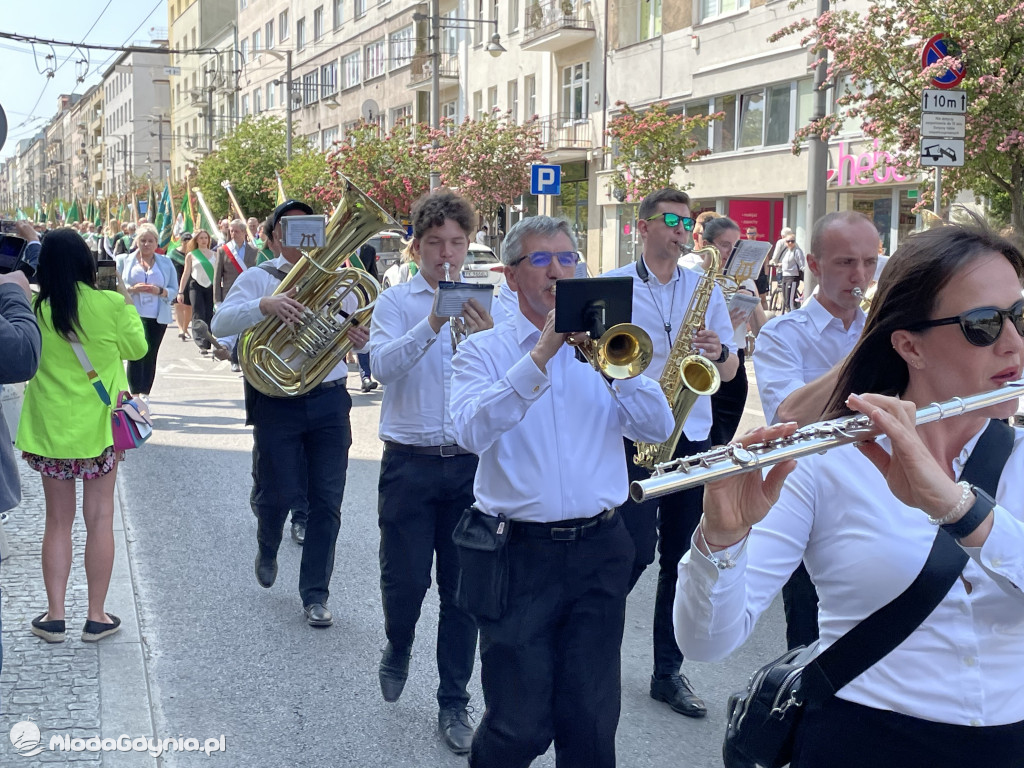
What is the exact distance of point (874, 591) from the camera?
6.76ft

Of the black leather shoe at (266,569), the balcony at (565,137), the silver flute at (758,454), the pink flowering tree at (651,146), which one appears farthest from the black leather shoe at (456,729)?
the balcony at (565,137)

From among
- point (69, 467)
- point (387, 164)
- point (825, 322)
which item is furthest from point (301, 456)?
point (387, 164)

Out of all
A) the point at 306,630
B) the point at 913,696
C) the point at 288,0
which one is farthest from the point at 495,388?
the point at 288,0

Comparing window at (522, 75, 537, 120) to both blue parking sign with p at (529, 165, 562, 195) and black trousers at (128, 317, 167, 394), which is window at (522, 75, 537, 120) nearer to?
blue parking sign with p at (529, 165, 562, 195)

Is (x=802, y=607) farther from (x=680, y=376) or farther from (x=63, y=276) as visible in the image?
(x=63, y=276)

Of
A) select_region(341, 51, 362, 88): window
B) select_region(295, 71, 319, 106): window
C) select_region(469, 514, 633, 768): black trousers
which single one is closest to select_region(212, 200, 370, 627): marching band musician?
select_region(469, 514, 633, 768): black trousers

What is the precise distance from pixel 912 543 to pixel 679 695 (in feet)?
9.25

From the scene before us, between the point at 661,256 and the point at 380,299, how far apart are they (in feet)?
4.25

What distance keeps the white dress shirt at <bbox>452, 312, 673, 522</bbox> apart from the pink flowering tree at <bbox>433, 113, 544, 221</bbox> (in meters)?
26.5

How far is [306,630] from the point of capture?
222 inches

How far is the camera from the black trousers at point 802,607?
12.4ft

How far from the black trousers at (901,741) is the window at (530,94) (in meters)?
36.0

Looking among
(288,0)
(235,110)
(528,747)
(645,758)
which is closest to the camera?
(528,747)

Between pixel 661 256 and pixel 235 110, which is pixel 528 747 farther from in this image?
pixel 235 110
